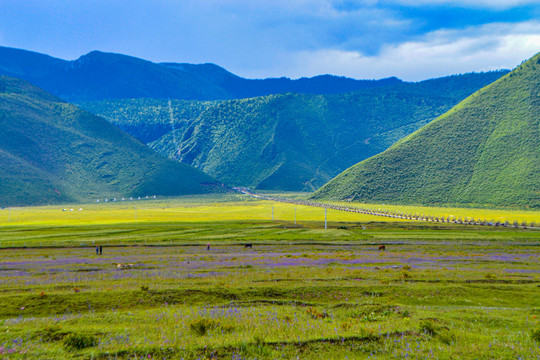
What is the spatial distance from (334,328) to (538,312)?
1054 cm

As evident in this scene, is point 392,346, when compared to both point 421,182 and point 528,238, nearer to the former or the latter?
point 528,238

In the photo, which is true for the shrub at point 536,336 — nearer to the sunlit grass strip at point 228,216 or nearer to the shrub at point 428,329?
the shrub at point 428,329

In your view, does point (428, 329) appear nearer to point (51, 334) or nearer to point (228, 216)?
point (51, 334)

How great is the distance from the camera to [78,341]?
12875mm

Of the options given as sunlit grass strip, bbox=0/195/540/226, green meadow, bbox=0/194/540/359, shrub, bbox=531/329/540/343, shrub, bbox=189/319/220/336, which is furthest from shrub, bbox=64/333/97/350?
sunlit grass strip, bbox=0/195/540/226

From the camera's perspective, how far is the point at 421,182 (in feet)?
642

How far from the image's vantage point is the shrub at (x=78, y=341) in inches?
Answer: 499

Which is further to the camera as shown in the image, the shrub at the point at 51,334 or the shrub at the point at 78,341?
the shrub at the point at 51,334

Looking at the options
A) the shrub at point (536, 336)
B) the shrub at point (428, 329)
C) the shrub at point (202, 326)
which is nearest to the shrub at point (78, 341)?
the shrub at point (202, 326)

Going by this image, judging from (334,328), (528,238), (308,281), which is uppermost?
(334,328)

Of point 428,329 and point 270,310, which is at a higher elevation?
point 428,329

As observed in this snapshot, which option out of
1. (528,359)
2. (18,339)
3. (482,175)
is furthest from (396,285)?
(482,175)

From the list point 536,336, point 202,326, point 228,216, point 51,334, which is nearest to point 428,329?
point 536,336

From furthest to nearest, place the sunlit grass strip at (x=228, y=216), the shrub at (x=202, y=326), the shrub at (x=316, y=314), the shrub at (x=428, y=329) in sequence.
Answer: the sunlit grass strip at (x=228, y=216) < the shrub at (x=316, y=314) < the shrub at (x=202, y=326) < the shrub at (x=428, y=329)
